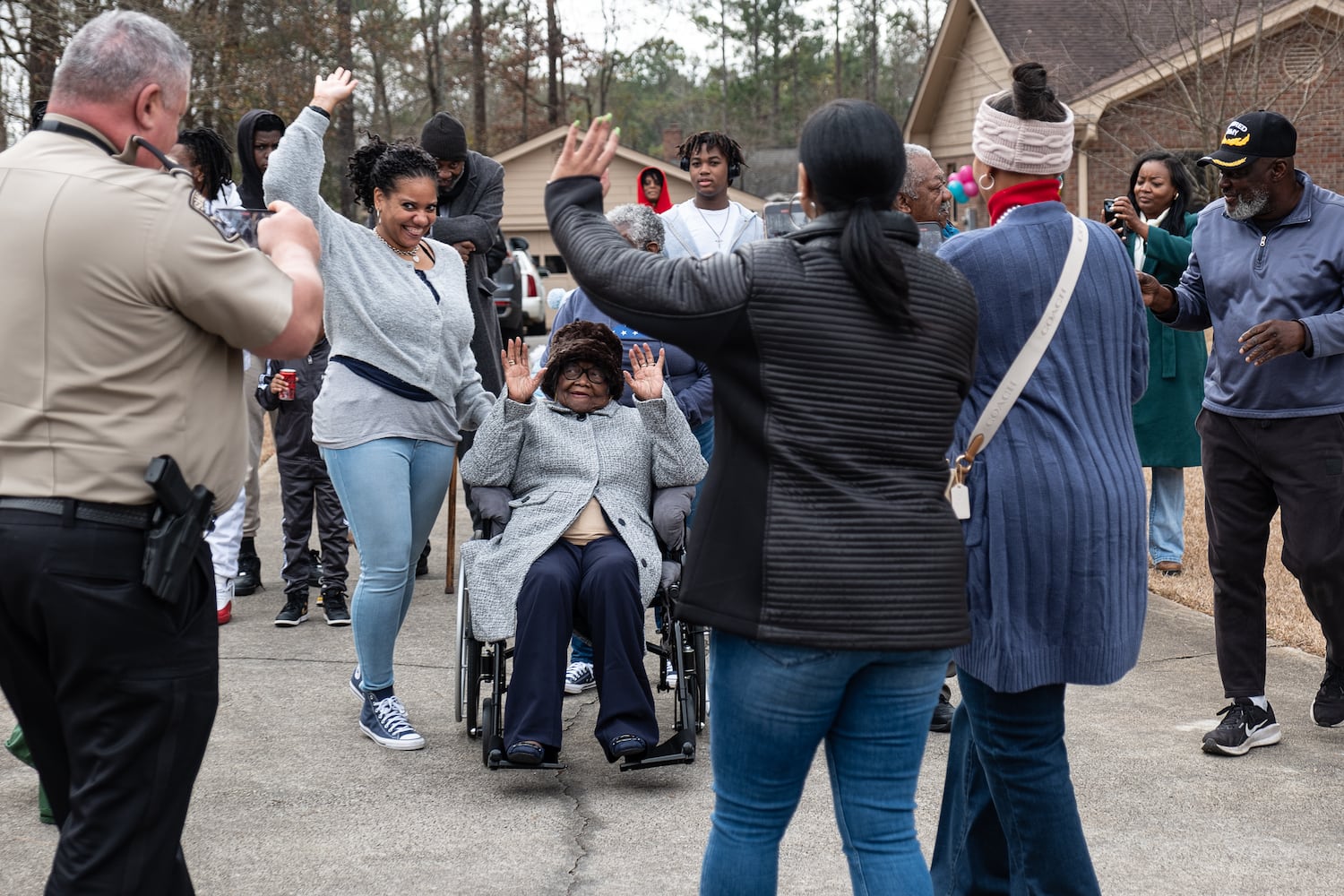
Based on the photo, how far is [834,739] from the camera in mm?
2779

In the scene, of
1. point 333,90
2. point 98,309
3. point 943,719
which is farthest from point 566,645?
point 98,309

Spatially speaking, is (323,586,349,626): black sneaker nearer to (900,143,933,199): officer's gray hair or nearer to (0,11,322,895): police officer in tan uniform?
(900,143,933,199): officer's gray hair

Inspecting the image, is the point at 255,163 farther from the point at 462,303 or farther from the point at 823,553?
the point at 823,553

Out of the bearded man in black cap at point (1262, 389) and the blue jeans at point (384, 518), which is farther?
the blue jeans at point (384, 518)

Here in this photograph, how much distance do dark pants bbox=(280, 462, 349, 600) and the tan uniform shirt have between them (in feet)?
14.3

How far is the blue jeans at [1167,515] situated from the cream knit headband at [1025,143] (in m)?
4.90

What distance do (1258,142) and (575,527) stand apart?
2.60 m

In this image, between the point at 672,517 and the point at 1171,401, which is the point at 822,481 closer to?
the point at 672,517

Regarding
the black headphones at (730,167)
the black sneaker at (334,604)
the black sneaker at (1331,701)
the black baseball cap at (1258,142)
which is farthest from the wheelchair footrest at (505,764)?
the black headphones at (730,167)

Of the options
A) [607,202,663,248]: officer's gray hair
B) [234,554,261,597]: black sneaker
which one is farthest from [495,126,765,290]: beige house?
[607,202,663,248]: officer's gray hair

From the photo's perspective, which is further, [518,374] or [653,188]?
[653,188]

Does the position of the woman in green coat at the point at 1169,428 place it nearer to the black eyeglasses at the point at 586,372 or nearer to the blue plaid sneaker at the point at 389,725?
the black eyeglasses at the point at 586,372

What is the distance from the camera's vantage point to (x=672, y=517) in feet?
16.6

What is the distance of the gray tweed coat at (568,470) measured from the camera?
485cm
